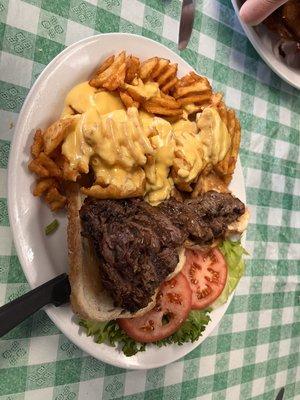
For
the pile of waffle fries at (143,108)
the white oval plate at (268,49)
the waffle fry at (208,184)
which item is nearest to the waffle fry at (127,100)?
the pile of waffle fries at (143,108)

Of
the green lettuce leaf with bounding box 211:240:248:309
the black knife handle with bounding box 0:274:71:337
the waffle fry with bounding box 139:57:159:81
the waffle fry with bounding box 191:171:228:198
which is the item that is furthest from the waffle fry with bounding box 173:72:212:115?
the black knife handle with bounding box 0:274:71:337

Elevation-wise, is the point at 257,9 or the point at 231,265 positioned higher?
the point at 257,9

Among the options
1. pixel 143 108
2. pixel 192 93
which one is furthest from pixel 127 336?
pixel 192 93

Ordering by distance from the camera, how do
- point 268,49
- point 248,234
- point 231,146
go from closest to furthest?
point 231,146, point 268,49, point 248,234

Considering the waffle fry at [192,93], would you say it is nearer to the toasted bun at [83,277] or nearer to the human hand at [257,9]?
the human hand at [257,9]

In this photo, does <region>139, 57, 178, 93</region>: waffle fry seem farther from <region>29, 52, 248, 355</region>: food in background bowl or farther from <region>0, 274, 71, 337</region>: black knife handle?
<region>0, 274, 71, 337</region>: black knife handle

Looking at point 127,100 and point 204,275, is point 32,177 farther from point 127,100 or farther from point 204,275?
point 204,275

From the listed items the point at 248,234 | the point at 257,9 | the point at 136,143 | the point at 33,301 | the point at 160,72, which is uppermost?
the point at 257,9

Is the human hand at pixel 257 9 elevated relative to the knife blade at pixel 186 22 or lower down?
elevated
